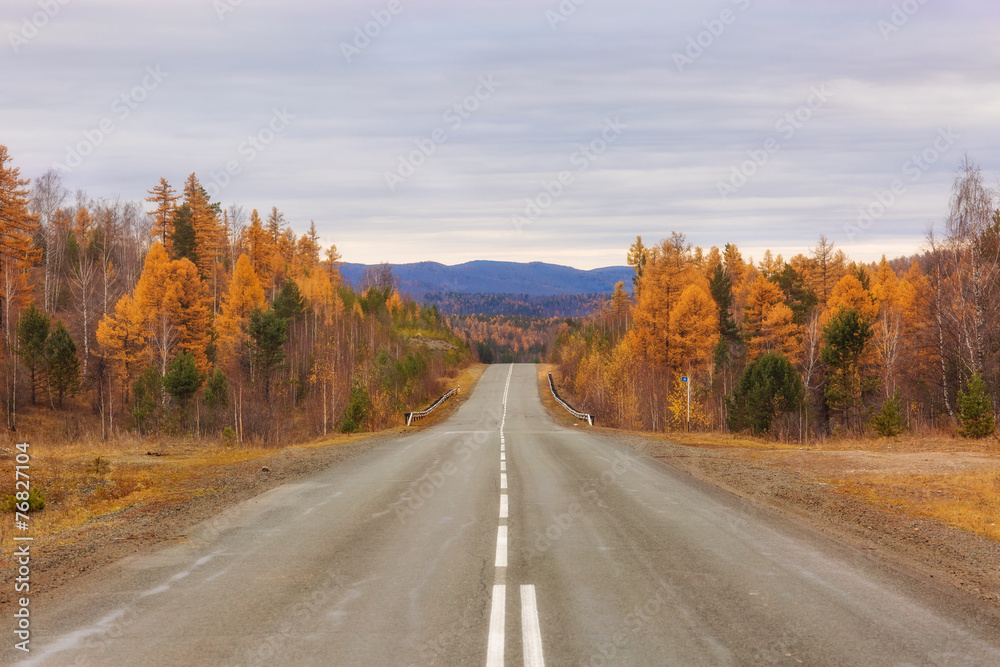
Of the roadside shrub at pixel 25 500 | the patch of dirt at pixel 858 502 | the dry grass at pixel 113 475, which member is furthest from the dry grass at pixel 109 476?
the patch of dirt at pixel 858 502

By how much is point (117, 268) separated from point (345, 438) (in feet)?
215


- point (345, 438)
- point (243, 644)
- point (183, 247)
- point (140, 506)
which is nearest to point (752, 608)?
point (243, 644)

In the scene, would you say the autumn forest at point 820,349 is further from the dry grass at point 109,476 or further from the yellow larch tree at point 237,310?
the yellow larch tree at point 237,310

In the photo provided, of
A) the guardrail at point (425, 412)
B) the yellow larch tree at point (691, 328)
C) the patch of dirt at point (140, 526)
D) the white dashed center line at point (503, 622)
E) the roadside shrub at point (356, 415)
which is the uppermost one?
the yellow larch tree at point (691, 328)

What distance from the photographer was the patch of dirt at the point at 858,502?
7.71m

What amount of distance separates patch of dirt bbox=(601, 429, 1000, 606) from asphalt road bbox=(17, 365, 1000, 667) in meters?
0.55

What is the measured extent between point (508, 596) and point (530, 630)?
0.92 meters

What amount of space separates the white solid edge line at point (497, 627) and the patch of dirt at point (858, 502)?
462 centimetres

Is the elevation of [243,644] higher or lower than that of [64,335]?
lower

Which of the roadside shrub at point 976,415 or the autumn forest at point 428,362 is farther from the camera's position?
the autumn forest at point 428,362

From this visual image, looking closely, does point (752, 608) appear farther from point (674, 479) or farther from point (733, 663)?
point (674, 479)

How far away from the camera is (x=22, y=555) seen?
8.40 m

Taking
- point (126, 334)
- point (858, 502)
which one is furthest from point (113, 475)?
point (126, 334)

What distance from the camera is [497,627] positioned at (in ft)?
17.9
